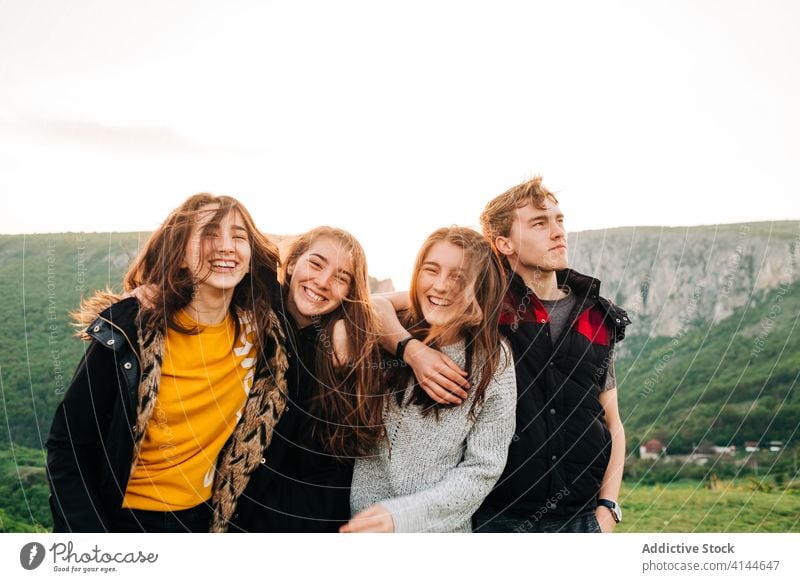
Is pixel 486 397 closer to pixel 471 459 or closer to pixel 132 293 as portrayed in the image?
pixel 471 459

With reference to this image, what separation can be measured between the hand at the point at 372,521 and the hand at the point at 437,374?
0.53 metres

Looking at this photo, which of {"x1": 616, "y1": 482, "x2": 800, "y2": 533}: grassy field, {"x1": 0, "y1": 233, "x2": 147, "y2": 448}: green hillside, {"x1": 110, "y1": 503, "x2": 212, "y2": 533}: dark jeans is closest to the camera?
{"x1": 110, "y1": 503, "x2": 212, "y2": 533}: dark jeans

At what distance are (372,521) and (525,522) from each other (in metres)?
0.73

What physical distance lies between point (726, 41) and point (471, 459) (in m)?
2.72

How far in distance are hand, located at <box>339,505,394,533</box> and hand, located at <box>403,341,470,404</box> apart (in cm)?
53

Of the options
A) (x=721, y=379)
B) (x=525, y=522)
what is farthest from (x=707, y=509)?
(x=525, y=522)

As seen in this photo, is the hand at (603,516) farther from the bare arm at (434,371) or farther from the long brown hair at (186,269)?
the long brown hair at (186,269)

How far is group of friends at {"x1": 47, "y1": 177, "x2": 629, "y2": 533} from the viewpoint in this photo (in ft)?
11.0

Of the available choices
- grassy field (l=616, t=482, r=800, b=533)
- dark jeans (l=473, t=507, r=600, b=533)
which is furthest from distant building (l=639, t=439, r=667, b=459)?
dark jeans (l=473, t=507, r=600, b=533)

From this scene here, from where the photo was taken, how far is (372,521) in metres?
3.35

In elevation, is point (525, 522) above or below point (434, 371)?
below

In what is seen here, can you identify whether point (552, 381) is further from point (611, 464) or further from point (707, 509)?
point (707, 509)
